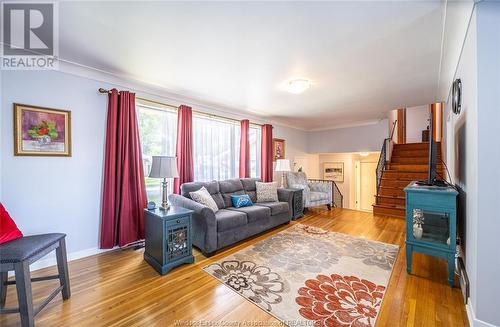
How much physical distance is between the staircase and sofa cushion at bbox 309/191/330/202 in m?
1.14

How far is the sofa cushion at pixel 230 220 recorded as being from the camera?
284 cm

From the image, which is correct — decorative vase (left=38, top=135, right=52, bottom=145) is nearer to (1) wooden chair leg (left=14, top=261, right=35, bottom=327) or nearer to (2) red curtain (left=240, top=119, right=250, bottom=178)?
(1) wooden chair leg (left=14, top=261, right=35, bottom=327)

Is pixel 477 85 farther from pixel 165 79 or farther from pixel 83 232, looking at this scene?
pixel 83 232

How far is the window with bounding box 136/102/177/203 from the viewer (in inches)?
127

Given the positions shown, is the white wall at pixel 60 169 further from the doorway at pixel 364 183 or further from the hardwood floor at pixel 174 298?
the doorway at pixel 364 183

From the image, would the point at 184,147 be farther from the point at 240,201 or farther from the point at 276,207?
the point at 276,207

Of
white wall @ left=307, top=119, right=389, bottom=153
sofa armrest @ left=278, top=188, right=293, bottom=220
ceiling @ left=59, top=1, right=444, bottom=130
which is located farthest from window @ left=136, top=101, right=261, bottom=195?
white wall @ left=307, top=119, right=389, bottom=153

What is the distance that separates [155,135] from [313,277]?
3.06 meters

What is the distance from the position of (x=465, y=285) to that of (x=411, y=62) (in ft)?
7.78

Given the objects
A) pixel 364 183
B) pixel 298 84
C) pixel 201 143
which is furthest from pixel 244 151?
pixel 364 183

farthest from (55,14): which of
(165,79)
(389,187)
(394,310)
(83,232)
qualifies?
(389,187)

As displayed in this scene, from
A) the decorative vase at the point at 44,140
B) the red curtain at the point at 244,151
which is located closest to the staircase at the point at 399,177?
the red curtain at the point at 244,151

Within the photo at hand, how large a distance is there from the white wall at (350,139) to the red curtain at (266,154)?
2417 mm

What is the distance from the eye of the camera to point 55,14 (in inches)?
66.4
